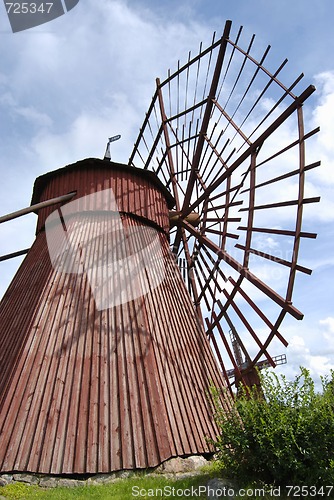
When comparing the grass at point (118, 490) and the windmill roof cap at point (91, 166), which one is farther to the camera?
the windmill roof cap at point (91, 166)

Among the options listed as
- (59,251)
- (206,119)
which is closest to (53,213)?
(59,251)

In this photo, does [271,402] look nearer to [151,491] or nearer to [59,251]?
[151,491]

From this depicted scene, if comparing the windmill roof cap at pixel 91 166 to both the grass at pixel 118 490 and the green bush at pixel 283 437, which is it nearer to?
the green bush at pixel 283 437

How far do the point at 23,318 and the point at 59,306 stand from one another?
0.92 meters

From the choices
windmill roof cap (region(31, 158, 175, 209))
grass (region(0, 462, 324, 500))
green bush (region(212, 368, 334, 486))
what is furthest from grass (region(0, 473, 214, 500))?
windmill roof cap (region(31, 158, 175, 209))

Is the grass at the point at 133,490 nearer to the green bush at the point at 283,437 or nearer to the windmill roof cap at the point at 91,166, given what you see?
the green bush at the point at 283,437

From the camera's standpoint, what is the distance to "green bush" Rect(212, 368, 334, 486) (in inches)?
201

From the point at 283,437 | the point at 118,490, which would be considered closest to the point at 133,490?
the point at 118,490

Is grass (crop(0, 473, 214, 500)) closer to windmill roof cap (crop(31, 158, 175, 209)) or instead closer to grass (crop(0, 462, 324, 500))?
grass (crop(0, 462, 324, 500))

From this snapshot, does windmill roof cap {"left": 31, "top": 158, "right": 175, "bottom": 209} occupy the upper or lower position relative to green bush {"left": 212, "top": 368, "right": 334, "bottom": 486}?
upper

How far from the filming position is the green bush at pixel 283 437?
201 inches

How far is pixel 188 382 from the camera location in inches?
310

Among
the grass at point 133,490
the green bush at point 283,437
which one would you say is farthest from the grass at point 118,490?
the green bush at point 283,437

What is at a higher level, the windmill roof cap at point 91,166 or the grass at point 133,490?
the windmill roof cap at point 91,166
